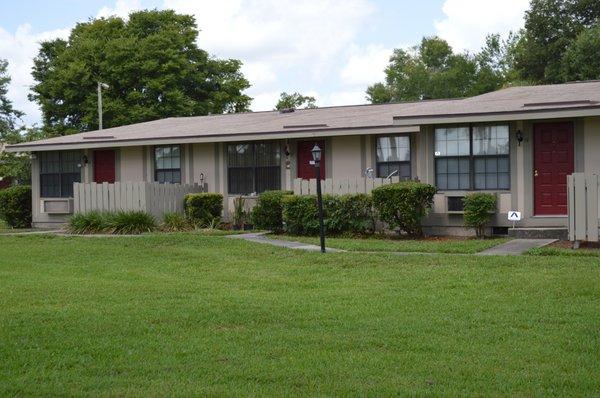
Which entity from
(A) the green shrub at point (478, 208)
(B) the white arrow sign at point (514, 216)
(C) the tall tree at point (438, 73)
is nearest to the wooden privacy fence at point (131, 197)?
(A) the green shrub at point (478, 208)

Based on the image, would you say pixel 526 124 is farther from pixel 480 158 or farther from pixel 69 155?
pixel 69 155

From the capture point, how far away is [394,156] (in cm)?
1995

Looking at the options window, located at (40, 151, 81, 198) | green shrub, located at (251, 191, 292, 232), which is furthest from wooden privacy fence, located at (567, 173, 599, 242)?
window, located at (40, 151, 81, 198)

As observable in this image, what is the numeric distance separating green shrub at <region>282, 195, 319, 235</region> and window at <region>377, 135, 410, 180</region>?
8.31 feet

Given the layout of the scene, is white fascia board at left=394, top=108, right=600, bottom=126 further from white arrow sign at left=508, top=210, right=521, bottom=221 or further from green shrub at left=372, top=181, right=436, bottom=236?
white arrow sign at left=508, top=210, right=521, bottom=221

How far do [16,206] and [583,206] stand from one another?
54.4 ft

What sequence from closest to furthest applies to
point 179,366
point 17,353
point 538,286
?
point 179,366 < point 17,353 < point 538,286

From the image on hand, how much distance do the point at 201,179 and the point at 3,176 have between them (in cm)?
1812

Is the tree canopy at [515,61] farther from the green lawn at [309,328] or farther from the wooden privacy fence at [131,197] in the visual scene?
the green lawn at [309,328]

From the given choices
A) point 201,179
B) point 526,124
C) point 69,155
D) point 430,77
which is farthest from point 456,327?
point 430,77

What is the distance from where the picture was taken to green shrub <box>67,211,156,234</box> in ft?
66.1

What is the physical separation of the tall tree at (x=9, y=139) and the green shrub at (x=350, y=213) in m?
22.1

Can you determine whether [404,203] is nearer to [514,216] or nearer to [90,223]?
[514,216]

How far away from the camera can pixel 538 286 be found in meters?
10.6
